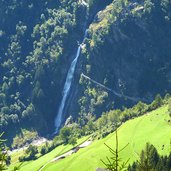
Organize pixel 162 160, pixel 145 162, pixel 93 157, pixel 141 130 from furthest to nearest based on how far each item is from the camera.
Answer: pixel 141 130
pixel 93 157
pixel 162 160
pixel 145 162

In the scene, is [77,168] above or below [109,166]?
below

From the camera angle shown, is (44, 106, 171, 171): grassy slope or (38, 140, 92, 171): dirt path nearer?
(44, 106, 171, 171): grassy slope

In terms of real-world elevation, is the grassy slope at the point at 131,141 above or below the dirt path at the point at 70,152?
below

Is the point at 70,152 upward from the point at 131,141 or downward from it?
upward

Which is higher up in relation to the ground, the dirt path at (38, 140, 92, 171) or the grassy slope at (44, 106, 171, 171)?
the dirt path at (38, 140, 92, 171)

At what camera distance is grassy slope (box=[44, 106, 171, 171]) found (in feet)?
506

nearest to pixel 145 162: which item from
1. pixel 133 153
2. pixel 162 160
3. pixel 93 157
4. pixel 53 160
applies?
pixel 162 160

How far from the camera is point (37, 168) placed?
182m

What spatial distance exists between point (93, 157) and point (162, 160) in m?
58.2

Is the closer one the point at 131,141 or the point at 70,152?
the point at 131,141

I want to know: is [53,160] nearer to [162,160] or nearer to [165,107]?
[165,107]

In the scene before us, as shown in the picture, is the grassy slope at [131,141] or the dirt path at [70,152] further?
the dirt path at [70,152]

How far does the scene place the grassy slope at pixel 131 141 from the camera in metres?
154

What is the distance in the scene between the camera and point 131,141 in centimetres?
16462
